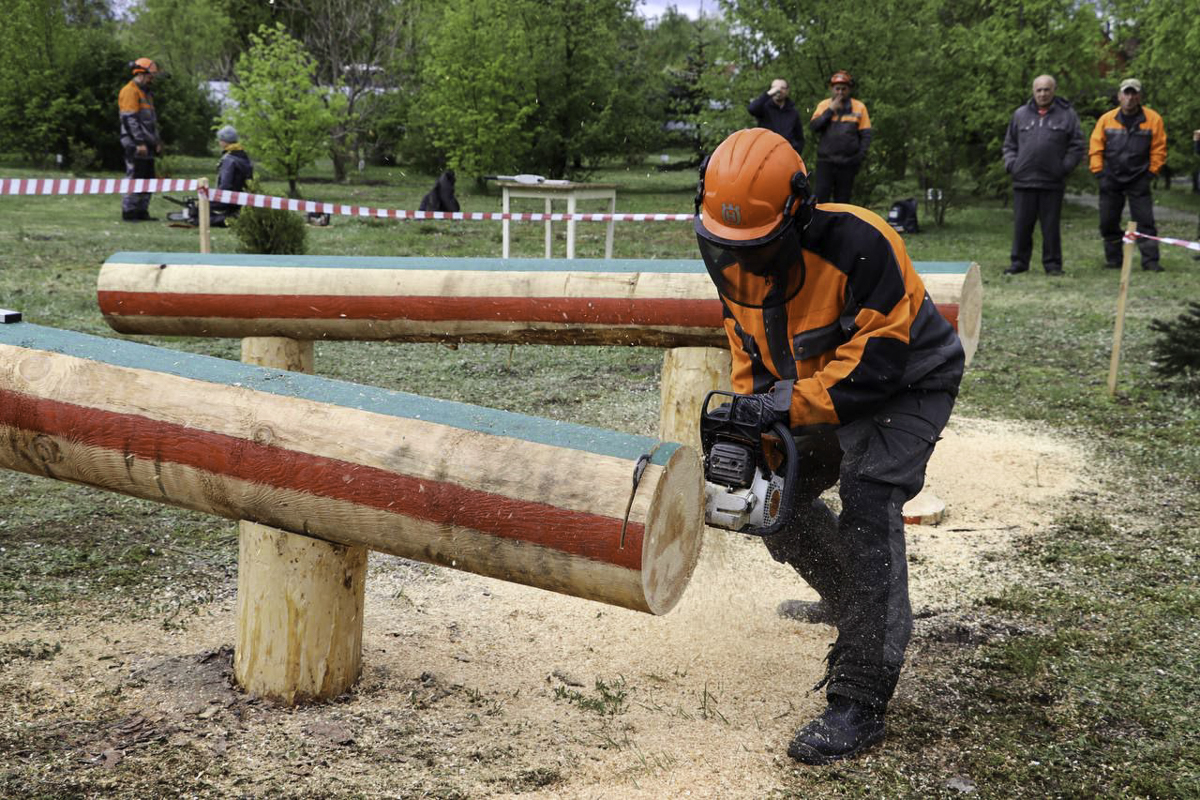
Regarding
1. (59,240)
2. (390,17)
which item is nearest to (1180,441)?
(59,240)

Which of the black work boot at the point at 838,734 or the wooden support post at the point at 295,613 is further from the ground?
the wooden support post at the point at 295,613

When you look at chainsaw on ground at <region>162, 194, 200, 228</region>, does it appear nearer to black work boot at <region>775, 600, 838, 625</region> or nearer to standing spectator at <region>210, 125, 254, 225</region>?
standing spectator at <region>210, 125, 254, 225</region>

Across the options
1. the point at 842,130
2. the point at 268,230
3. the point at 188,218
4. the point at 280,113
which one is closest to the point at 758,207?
the point at 268,230

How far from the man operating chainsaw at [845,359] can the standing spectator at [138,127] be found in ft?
42.1

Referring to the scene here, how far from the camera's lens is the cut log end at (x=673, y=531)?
2.56m

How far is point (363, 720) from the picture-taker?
3207 millimetres

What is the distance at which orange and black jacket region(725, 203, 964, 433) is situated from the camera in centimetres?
297

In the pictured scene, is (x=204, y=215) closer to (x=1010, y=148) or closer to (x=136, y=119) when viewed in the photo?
(x=136, y=119)

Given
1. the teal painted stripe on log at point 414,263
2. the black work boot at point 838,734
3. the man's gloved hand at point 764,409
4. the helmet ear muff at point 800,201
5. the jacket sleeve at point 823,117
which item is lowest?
the black work boot at point 838,734

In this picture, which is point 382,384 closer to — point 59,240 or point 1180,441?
point 1180,441

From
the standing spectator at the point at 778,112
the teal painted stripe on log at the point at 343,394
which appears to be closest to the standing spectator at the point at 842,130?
the standing spectator at the point at 778,112

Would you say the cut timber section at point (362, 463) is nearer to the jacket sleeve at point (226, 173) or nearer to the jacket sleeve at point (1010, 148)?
the jacket sleeve at point (226, 173)

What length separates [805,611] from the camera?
412cm

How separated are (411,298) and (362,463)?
6.16 ft
